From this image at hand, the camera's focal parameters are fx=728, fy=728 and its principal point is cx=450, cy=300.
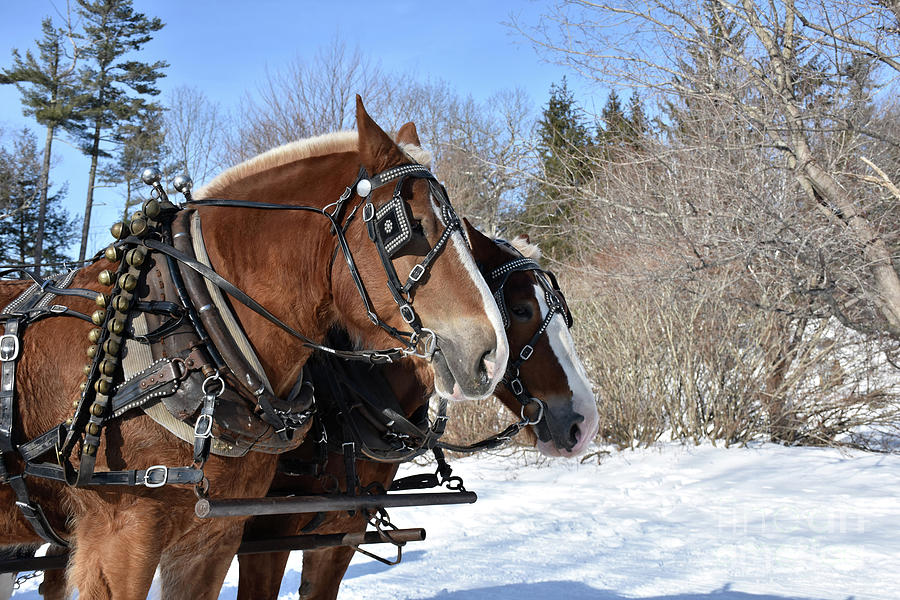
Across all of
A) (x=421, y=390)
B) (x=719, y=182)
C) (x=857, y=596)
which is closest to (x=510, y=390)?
(x=421, y=390)

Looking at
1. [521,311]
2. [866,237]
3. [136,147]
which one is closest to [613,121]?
[866,237]

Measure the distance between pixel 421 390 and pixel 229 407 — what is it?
132 cm

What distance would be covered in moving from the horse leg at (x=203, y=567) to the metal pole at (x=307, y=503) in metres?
0.16

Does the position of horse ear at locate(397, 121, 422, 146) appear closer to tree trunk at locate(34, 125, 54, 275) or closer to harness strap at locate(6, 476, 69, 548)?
harness strap at locate(6, 476, 69, 548)

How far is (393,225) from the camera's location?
2.03m

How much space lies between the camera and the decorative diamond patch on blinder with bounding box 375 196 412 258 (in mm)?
2016

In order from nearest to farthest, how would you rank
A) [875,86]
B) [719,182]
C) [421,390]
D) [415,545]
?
[421,390], [415,545], [875,86], [719,182]

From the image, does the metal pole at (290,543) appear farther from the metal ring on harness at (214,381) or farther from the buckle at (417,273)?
the buckle at (417,273)

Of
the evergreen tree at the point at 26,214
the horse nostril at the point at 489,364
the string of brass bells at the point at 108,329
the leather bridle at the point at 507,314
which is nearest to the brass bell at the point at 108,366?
the string of brass bells at the point at 108,329

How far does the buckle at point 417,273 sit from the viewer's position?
199 centimetres

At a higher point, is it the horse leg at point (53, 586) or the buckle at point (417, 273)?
the buckle at point (417, 273)

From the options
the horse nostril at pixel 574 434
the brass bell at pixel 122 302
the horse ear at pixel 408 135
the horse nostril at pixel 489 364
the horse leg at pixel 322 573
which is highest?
the horse ear at pixel 408 135

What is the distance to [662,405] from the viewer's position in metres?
8.91

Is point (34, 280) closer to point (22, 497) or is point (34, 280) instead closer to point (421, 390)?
point (22, 497)
